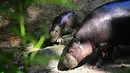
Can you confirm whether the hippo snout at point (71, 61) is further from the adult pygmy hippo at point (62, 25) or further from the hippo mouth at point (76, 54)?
the adult pygmy hippo at point (62, 25)

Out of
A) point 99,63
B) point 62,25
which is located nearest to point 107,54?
point 99,63

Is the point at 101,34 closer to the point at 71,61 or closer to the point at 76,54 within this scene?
the point at 76,54

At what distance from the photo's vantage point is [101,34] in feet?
13.0

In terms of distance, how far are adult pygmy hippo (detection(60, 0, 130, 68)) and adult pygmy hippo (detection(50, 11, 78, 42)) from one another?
155cm

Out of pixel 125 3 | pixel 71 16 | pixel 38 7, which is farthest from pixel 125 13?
pixel 38 7

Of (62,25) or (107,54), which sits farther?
(62,25)

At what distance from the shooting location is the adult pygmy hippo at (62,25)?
5555 millimetres

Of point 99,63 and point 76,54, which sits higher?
point 76,54

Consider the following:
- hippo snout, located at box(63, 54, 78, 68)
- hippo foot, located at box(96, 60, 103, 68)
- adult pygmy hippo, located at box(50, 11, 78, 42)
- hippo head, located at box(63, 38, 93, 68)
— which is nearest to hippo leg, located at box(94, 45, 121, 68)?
hippo foot, located at box(96, 60, 103, 68)

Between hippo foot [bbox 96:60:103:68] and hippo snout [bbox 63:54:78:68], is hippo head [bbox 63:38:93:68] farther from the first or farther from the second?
hippo foot [bbox 96:60:103:68]

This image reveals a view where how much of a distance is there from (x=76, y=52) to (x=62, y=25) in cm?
199

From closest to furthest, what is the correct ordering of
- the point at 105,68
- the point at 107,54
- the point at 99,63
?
the point at 105,68
the point at 99,63
the point at 107,54

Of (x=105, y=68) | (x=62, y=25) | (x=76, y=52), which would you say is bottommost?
(x=105, y=68)

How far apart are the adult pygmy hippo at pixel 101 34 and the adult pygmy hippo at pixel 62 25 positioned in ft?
5.09
